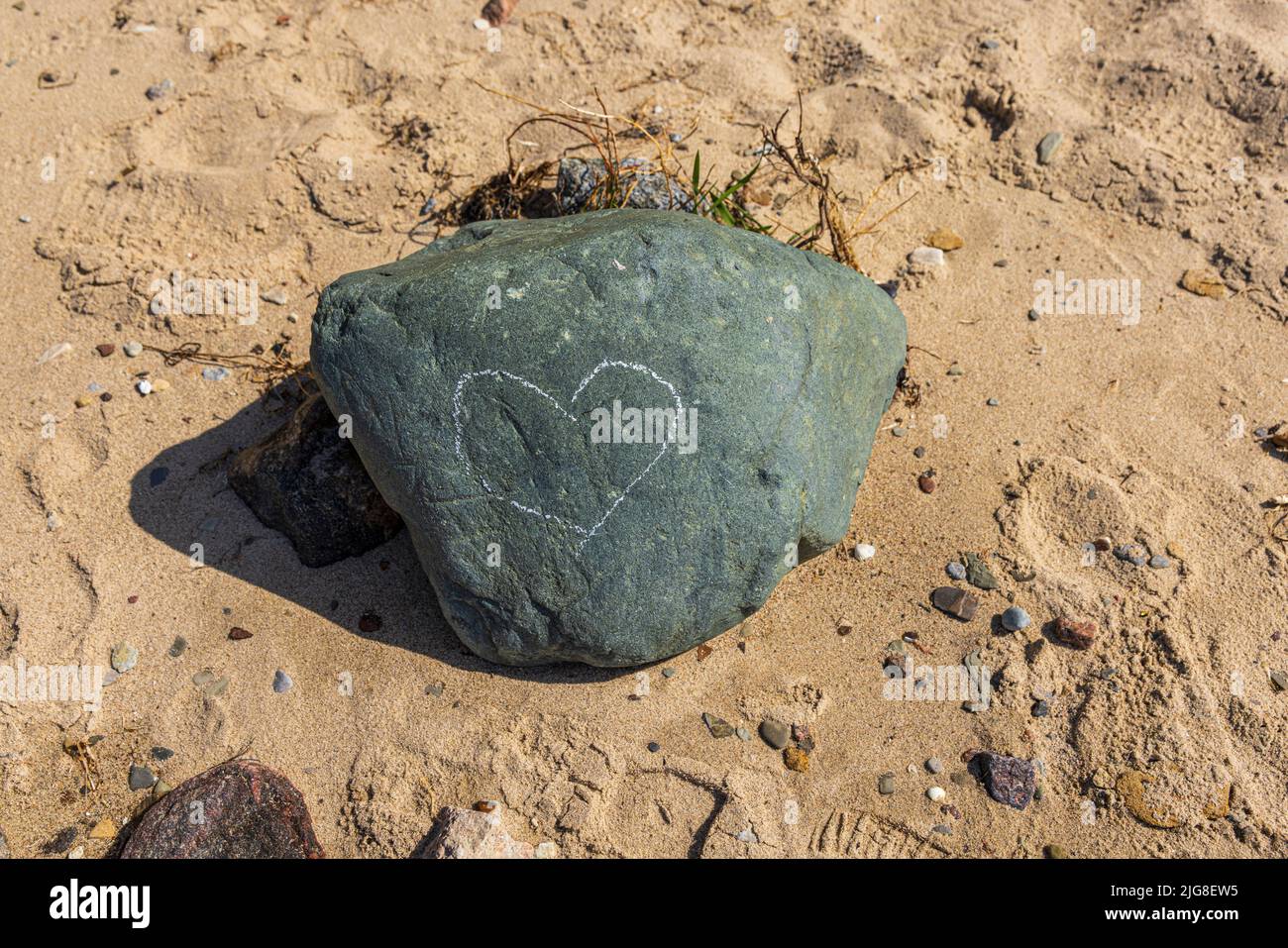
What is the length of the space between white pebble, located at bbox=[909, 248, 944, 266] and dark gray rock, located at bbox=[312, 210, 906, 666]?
130 centimetres

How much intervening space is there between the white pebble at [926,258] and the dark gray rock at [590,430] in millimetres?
1296

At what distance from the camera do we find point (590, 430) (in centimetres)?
268

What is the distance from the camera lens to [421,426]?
2.71m

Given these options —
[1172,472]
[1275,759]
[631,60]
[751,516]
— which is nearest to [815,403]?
[751,516]

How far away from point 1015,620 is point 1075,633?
0.57 ft

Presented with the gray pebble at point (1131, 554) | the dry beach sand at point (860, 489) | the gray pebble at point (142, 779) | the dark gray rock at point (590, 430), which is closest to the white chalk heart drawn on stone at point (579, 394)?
the dark gray rock at point (590, 430)

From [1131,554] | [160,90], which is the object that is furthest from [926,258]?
[160,90]

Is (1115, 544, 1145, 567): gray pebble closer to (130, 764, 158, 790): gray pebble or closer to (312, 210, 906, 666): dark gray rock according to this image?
(312, 210, 906, 666): dark gray rock

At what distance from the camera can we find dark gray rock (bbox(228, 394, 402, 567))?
122 inches

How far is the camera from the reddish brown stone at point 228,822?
264 cm

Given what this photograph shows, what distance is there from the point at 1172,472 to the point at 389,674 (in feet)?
8.70

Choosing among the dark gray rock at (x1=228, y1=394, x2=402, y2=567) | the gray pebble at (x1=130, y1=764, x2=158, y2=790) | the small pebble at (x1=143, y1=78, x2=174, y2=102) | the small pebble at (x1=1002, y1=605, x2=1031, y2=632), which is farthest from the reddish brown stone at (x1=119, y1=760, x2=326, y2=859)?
the small pebble at (x1=143, y1=78, x2=174, y2=102)

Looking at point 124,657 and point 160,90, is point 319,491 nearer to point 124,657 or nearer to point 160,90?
point 124,657

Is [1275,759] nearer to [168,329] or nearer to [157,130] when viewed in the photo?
[168,329]
